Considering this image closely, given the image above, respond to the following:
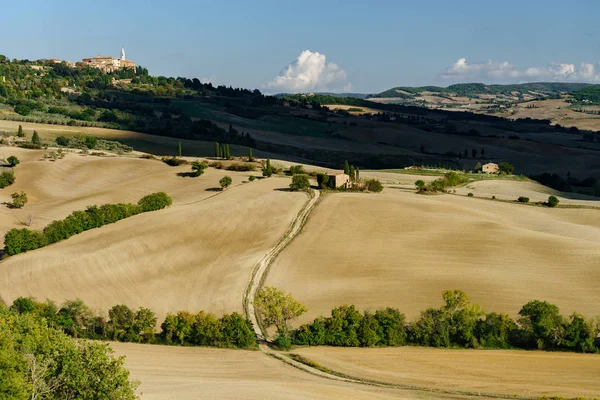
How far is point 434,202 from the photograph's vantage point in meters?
69.7

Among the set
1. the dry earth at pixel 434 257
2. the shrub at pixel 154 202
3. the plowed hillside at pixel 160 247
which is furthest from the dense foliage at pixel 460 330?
the shrub at pixel 154 202

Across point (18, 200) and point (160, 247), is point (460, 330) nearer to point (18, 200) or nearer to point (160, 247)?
point (160, 247)

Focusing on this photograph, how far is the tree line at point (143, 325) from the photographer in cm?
4103

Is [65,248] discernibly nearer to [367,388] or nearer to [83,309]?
[83,309]

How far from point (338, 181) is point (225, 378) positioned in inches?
1803

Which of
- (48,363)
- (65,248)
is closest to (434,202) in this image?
(65,248)

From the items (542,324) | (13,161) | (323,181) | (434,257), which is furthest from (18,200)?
(542,324)

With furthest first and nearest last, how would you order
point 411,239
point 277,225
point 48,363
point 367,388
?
point 277,225, point 411,239, point 367,388, point 48,363

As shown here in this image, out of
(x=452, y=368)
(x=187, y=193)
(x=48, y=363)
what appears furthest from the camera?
(x=187, y=193)

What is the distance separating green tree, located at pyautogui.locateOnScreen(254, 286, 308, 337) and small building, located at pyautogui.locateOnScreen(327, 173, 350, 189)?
3519 cm

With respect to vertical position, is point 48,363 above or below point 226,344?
above

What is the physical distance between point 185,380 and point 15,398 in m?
11.9

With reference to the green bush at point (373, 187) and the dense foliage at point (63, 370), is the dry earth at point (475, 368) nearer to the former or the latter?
the dense foliage at point (63, 370)

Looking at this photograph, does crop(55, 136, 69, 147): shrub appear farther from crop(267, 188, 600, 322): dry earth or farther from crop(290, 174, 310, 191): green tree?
crop(267, 188, 600, 322): dry earth
